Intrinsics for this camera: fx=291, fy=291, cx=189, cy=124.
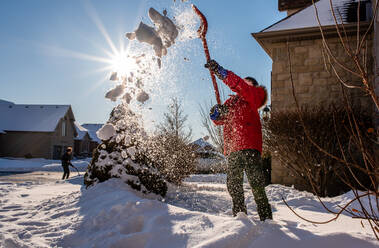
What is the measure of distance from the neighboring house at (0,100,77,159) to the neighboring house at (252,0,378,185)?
87.7 feet

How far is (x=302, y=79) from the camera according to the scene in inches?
279

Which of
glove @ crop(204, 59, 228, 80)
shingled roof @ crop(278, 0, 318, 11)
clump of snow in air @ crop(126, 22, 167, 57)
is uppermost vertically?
shingled roof @ crop(278, 0, 318, 11)

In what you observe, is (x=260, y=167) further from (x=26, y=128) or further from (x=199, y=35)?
(x=26, y=128)

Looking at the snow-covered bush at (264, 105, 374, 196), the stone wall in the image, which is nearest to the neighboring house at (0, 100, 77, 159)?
the stone wall

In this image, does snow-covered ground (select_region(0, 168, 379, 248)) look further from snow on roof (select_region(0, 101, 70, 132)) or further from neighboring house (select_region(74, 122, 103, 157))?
neighboring house (select_region(74, 122, 103, 157))

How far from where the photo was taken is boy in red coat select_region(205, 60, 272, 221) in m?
2.92

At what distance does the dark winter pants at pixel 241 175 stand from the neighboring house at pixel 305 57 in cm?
404

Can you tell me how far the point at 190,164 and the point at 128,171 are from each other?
15.1 ft

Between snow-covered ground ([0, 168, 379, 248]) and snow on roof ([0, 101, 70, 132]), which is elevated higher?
→ snow on roof ([0, 101, 70, 132])

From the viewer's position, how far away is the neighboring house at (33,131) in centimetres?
2920

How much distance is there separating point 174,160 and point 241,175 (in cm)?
564

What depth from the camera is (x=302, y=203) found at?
4602 millimetres

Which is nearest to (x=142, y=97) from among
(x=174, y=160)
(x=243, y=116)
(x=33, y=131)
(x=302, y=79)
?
(x=243, y=116)

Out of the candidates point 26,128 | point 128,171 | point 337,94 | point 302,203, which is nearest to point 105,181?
point 128,171
